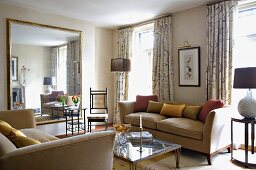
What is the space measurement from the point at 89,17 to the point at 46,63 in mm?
1530

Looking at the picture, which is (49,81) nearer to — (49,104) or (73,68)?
(49,104)

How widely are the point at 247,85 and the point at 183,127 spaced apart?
1132mm

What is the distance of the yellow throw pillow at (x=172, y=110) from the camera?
3.96m

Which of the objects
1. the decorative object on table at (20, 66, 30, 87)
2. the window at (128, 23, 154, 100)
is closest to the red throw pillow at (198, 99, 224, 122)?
the window at (128, 23, 154, 100)

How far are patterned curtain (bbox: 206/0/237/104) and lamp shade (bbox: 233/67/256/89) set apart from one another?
693mm

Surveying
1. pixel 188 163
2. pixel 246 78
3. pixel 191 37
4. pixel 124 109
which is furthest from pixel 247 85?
A: pixel 124 109

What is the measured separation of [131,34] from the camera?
5.65 m

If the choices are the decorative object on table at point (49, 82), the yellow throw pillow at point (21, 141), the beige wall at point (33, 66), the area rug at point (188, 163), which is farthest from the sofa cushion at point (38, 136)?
the decorative object on table at point (49, 82)

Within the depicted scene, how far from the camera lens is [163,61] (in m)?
4.80

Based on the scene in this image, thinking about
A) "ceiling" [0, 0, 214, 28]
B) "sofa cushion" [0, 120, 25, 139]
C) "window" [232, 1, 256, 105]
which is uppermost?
"ceiling" [0, 0, 214, 28]

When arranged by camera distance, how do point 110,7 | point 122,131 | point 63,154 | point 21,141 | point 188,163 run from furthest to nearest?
1. point 110,7
2. point 188,163
3. point 122,131
4. point 21,141
5. point 63,154

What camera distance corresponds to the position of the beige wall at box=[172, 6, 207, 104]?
4.20 meters

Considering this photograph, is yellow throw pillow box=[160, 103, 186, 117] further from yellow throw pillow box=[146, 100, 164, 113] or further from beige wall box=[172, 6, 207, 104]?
beige wall box=[172, 6, 207, 104]

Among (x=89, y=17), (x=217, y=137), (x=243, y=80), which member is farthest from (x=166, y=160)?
(x=89, y=17)
